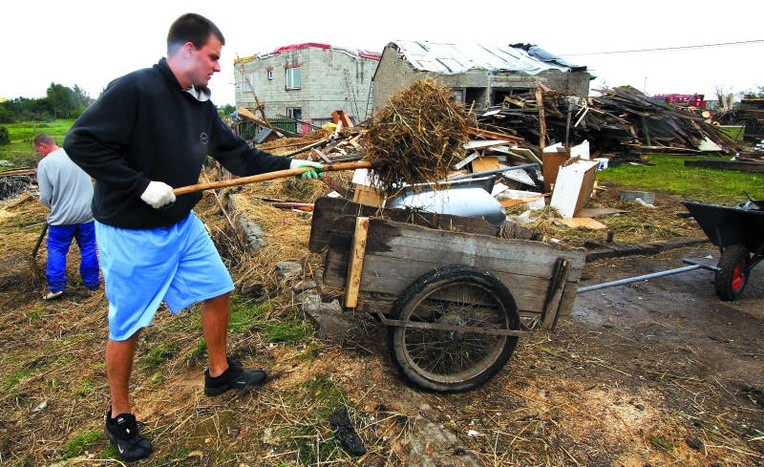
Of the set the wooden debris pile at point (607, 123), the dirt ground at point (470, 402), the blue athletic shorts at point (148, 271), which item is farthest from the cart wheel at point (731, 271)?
the wooden debris pile at point (607, 123)

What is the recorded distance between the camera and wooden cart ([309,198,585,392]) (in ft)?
8.67

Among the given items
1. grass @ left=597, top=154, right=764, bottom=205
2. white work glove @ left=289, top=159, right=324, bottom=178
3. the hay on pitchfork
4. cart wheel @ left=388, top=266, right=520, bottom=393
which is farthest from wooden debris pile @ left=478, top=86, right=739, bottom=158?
white work glove @ left=289, top=159, right=324, bottom=178

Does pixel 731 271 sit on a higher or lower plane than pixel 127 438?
higher

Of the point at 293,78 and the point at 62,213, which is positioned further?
the point at 293,78

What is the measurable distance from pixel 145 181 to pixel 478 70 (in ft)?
56.6

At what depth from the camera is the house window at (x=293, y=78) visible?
30.1 metres

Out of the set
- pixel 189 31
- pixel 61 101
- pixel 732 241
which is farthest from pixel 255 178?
pixel 61 101

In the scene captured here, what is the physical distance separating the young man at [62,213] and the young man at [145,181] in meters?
3.46

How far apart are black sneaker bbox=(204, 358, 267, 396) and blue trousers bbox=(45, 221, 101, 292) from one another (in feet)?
11.6

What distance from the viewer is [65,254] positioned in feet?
17.9

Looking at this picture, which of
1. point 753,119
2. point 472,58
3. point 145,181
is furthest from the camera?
point 753,119

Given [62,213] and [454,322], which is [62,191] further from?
[454,322]

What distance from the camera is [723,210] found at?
4609 mm

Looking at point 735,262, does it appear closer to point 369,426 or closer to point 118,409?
point 369,426
